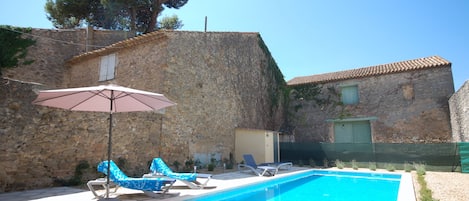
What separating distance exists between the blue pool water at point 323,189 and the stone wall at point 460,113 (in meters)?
4.39

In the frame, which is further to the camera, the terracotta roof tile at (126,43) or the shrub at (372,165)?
the shrub at (372,165)

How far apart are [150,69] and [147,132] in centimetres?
327

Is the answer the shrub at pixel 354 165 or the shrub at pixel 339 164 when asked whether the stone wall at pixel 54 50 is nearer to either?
the shrub at pixel 339 164

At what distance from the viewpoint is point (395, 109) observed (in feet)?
55.7

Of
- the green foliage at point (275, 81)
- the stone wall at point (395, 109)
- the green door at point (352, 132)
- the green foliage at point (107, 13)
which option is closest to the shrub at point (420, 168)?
the stone wall at point (395, 109)

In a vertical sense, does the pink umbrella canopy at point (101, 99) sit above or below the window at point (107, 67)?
below

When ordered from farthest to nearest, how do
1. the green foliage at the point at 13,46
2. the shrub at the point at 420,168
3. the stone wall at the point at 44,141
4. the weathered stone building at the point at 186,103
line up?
the shrub at the point at 420,168
the green foliage at the point at 13,46
the weathered stone building at the point at 186,103
the stone wall at the point at 44,141

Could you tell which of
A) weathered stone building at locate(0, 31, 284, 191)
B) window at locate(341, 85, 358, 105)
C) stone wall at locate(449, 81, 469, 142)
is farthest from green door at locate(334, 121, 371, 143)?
stone wall at locate(449, 81, 469, 142)

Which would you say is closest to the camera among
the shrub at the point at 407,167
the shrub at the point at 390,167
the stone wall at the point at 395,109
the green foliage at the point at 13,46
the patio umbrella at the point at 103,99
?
the patio umbrella at the point at 103,99

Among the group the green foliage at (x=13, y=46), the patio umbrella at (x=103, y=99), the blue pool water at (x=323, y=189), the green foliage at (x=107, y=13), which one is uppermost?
the green foliage at (x=107, y=13)

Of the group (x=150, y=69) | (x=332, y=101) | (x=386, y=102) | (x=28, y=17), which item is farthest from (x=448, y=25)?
(x=28, y=17)

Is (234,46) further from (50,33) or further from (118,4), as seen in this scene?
(118,4)

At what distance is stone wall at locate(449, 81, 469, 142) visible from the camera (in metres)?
12.0

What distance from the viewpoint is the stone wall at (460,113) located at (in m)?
12.0
